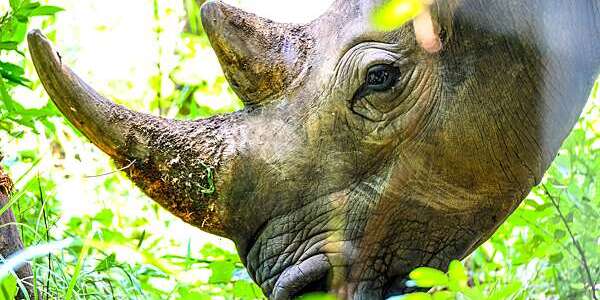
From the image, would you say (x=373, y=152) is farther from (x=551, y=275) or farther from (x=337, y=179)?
(x=551, y=275)

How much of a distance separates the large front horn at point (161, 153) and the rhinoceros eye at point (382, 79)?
0.41 m

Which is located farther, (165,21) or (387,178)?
(165,21)

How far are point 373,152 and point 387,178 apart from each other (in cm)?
8

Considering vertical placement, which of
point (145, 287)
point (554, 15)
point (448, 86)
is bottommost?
point (145, 287)

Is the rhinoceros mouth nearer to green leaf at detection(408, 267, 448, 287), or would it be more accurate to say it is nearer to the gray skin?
the gray skin

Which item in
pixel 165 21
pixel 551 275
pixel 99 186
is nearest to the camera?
pixel 551 275

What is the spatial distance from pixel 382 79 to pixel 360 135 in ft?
0.55

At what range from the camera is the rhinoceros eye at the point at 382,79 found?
9.52 feet

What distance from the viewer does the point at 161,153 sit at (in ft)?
9.61

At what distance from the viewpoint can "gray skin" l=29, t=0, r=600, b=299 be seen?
2.88 metres

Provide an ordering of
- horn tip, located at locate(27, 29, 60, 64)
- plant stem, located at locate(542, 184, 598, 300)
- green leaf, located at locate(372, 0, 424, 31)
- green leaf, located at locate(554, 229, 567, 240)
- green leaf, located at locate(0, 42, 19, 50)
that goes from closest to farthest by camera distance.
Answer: green leaf, located at locate(372, 0, 424, 31) < horn tip, located at locate(27, 29, 60, 64) < green leaf, located at locate(0, 42, 19, 50) < plant stem, located at locate(542, 184, 598, 300) < green leaf, located at locate(554, 229, 567, 240)

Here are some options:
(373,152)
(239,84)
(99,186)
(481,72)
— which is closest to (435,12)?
(481,72)

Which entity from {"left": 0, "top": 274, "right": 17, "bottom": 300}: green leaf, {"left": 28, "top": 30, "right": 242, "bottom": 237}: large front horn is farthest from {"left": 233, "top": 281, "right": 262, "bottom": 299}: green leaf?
{"left": 0, "top": 274, "right": 17, "bottom": 300}: green leaf

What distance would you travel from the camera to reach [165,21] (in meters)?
6.27
